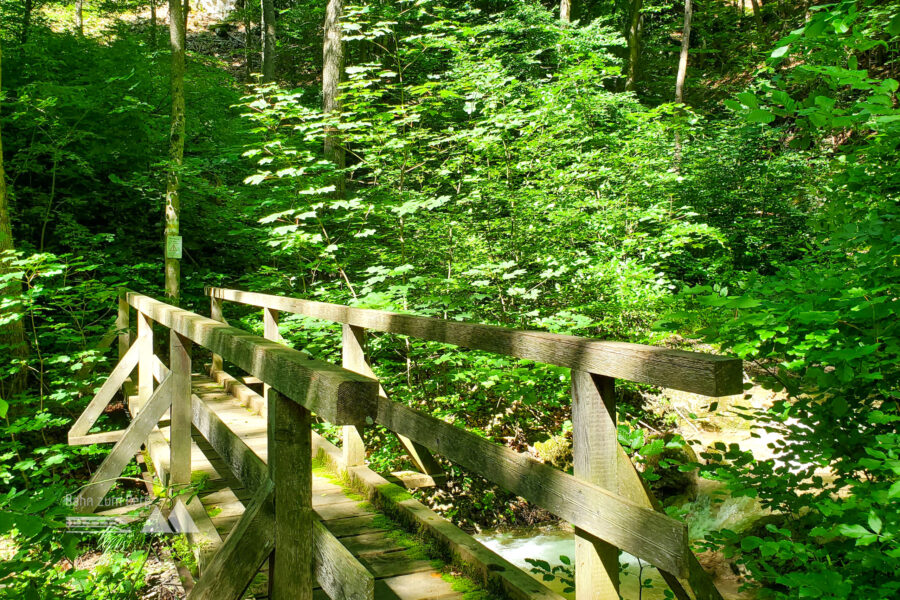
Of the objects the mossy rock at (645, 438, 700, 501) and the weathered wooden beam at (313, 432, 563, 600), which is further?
the mossy rock at (645, 438, 700, 501)

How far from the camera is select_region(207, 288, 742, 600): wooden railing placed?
4.59 ft

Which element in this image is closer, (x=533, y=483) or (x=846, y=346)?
(x=533, y=483)

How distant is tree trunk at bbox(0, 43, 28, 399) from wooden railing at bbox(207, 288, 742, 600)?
6.05 meters

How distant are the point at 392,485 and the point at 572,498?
1.79 metres

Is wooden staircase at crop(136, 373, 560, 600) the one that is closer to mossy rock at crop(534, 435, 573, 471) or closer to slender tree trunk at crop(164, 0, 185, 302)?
mossy rock at crop(534, 435, 573, 471)

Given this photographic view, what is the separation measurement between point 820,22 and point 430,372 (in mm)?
6057

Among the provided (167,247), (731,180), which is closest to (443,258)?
(167,247)

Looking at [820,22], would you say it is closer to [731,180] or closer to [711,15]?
[731,180]

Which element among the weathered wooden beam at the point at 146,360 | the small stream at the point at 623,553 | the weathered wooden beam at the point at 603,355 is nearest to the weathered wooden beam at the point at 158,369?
the weathered wooden beam at the point at 146,360

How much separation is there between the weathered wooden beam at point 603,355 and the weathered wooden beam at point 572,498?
339 mm

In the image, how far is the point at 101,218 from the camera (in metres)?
10.2

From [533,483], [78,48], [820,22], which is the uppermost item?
[78,48]

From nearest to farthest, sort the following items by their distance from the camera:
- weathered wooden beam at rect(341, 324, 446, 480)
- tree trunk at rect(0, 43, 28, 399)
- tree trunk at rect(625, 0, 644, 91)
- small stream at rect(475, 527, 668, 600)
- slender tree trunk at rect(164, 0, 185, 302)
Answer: weathered wooden beam at rect(341, 324, 446, 480) → small stream at rect(475, 527, 668, 600) → tree trunk at rect(0, 43, 28, 399) → slender tree trunk at rect(164, 0, 185, 302) → tree trunk at rect(625, 0, 644, 91)

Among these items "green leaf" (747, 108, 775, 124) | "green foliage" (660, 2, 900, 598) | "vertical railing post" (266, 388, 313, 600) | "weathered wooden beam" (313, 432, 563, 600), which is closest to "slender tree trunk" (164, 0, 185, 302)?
"weathered wooden beam" (313, 432, 563, 600)
